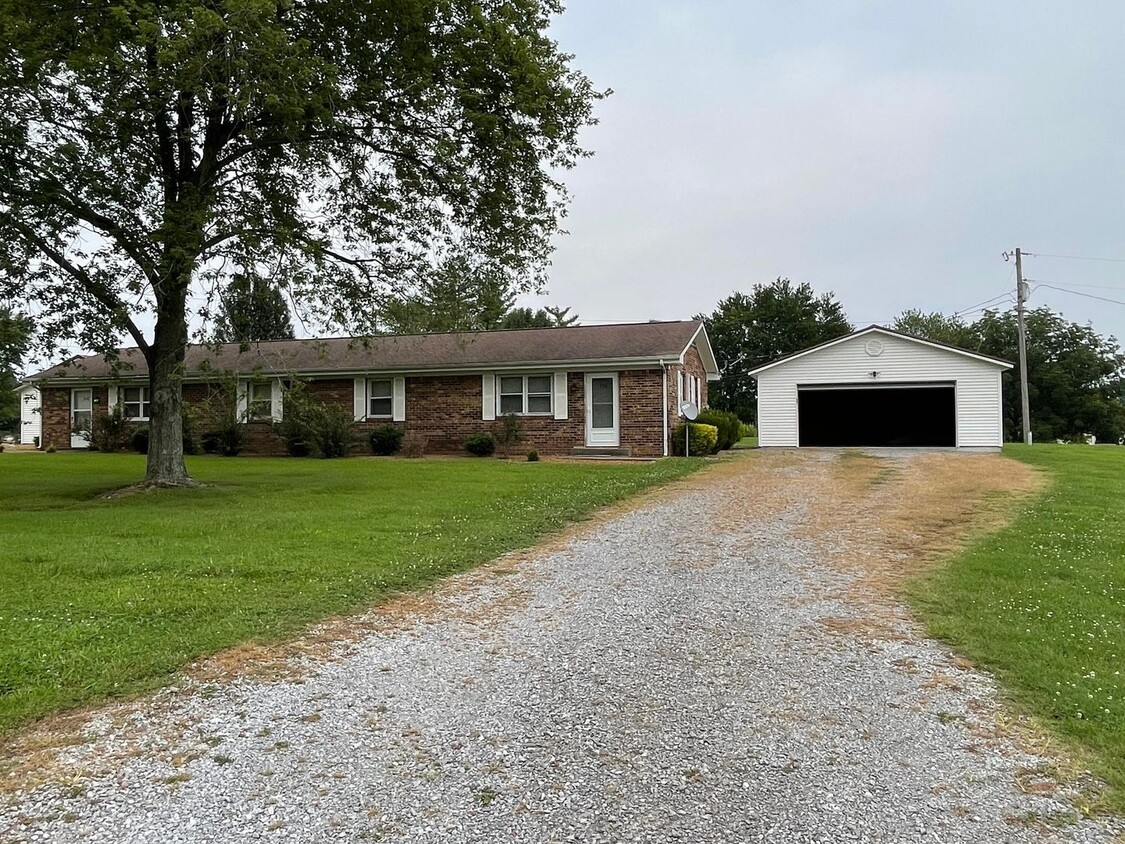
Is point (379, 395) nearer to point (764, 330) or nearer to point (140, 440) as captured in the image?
point (140, 440)

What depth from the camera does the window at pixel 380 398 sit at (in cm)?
2244

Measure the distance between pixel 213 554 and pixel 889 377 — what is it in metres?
20.9

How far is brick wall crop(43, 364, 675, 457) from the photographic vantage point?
2006 cm

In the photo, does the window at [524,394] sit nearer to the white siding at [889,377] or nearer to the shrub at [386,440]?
the shrub at [386,440]

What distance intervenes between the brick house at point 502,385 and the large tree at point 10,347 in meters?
3.40

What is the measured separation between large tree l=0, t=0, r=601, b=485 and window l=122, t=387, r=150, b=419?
13.6 m

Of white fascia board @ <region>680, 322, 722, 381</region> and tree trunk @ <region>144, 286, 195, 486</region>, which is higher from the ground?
white fascia board @ <region>680, 322, 722, 381</region>

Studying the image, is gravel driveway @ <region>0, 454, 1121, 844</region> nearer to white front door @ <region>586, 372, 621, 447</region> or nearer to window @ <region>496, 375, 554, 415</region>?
white front door @ <region>586, 372, 621, 447</region>

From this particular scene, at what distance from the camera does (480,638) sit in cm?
491

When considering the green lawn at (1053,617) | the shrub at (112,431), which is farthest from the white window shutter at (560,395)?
the shrub at (112,431)

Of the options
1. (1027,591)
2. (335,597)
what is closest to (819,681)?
(1027,591)

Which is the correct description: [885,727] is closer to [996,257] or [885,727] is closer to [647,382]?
[647,382]

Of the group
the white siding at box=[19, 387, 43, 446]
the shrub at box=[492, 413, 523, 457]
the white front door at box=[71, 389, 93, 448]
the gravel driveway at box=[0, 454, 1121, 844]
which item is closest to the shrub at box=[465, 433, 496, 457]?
the shrub at box=[492, 413, 523, 457]

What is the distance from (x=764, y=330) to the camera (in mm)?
52719
